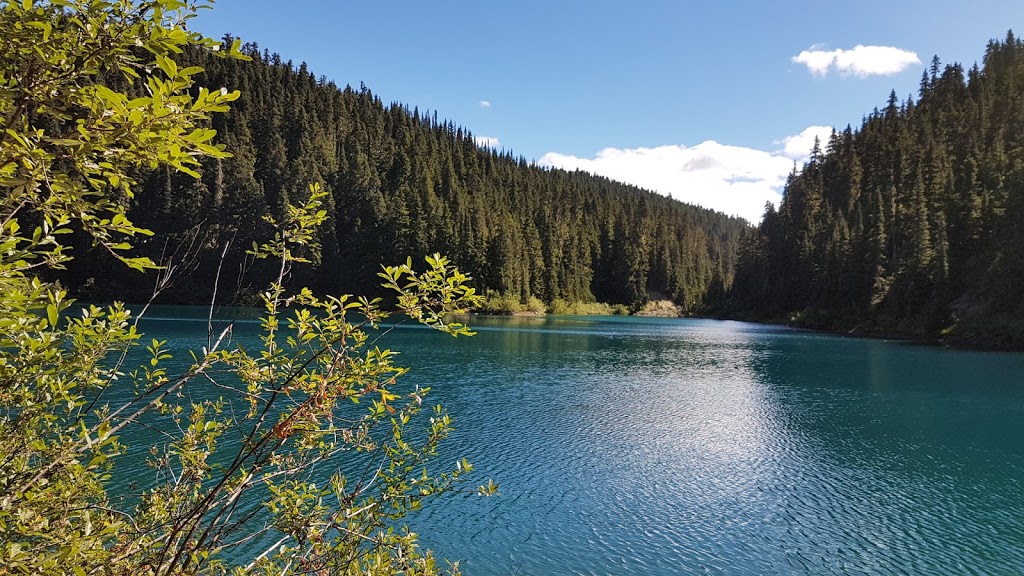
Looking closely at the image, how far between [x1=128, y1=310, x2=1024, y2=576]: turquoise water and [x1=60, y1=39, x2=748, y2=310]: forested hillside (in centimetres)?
6425

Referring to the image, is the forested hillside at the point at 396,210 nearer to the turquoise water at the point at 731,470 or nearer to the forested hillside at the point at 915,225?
the forested hillside at the point at 915,225

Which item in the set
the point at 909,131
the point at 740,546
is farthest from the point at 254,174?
the point at 909,131

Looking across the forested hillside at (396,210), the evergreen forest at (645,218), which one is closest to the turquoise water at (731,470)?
the evergreen forest at (645,218)

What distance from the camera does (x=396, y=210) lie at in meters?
117

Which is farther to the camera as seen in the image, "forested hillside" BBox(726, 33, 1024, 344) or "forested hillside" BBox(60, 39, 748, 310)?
"forested hillside" BBox(60, 39, 748, 310)

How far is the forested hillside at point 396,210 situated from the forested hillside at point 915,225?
28403mm

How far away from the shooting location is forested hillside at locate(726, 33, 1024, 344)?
202 feet

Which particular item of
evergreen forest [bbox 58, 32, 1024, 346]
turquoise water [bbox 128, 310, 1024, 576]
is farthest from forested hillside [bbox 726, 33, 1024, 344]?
turquoise water [bbox 128, 310, 1024, 576]

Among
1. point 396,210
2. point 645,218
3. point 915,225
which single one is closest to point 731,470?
point 915,225

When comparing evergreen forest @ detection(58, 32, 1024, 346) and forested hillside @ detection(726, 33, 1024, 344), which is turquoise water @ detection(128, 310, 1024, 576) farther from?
evergreen forest @ detection(58, 32, 1024, 346)

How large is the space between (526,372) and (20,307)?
3515 cm

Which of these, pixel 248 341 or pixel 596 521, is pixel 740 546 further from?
pixel 248 341

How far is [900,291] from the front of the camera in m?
70.0

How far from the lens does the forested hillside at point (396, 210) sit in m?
107
